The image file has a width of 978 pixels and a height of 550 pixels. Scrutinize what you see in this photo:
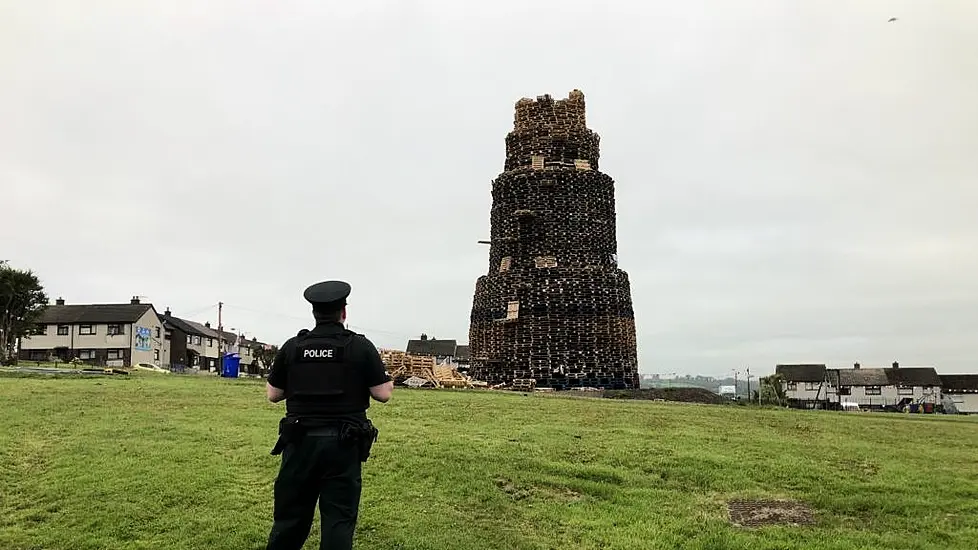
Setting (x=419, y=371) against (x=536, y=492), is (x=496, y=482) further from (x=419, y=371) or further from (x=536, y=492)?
(x=419, y=371)

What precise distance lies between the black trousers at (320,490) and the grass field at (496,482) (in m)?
2.51

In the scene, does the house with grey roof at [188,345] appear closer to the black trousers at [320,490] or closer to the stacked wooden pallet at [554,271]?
the stacked wooden pallet at [554,271]

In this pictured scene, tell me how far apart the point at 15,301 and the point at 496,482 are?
56686 millimetres

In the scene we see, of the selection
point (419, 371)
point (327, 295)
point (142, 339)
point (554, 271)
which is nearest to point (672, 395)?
point (554, 271)

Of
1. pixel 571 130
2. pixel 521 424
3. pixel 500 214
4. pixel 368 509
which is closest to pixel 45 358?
pixel 500 214

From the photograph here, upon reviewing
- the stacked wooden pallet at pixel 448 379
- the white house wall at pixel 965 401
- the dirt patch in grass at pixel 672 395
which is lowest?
the white house wall at pixel 965 401

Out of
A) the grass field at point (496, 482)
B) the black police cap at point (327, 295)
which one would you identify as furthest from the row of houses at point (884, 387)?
the black police cap at point (327, 295)

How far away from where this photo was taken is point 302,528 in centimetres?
700

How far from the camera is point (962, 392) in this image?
292ft

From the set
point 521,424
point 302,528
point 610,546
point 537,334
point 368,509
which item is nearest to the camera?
point 302,528

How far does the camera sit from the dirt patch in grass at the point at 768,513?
10.6 m

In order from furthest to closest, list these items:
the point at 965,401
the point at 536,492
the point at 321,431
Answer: the point at 965,401 < the point at 536,492 < the point at 321,431

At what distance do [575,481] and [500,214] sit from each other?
107 ft

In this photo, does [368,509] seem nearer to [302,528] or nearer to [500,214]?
[302,528]
